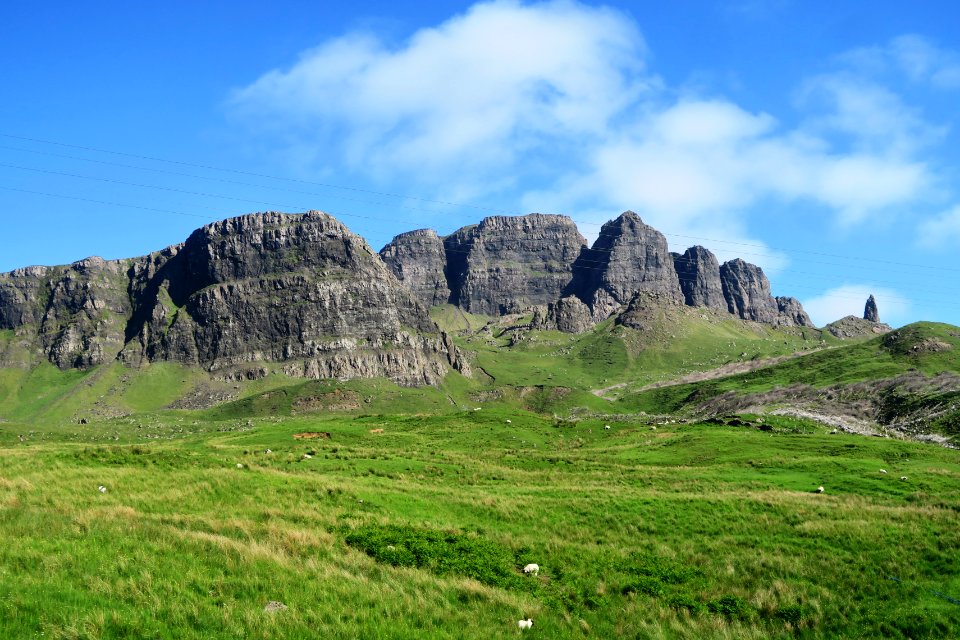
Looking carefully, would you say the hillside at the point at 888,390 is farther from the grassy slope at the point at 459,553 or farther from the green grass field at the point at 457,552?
the green grass field at the point at 457,552

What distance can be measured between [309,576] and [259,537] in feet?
14.0

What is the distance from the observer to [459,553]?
2417 centimetres

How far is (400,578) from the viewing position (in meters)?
21.0

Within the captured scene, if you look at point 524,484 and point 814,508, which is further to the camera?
point 524,484

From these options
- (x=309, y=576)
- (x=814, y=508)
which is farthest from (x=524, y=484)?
(x=309, y=576)

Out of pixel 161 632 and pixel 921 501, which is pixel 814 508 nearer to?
pixel 921 501

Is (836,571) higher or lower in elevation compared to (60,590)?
lower

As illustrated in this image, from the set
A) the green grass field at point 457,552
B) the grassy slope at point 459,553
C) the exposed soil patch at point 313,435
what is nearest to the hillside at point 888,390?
the exposed soil patch at point 313,435

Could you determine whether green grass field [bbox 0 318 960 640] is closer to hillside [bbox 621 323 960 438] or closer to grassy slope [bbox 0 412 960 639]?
grassy slope [bbox 0 412 960 639]

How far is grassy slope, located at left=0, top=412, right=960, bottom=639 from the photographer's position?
17.5 metres

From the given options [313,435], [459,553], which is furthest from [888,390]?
[459,553]

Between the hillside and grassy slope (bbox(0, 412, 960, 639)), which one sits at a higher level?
the hillside

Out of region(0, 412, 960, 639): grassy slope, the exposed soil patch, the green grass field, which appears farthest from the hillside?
the green grass field

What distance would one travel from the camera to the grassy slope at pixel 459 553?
1755 cm
